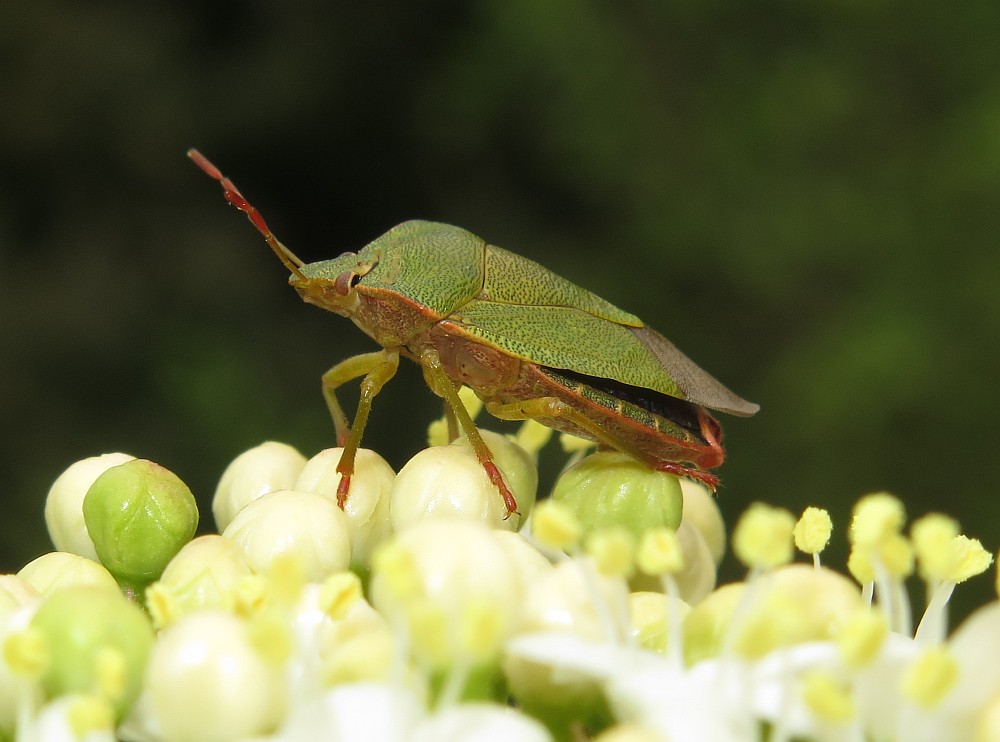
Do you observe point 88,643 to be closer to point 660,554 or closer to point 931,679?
point 660,554

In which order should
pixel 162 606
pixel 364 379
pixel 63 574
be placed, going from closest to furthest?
pixel 162 606, pixel 63 574, pixel 364 379

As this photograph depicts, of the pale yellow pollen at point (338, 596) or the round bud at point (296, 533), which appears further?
the round bud at point (296, 533)

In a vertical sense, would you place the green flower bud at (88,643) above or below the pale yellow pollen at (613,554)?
below

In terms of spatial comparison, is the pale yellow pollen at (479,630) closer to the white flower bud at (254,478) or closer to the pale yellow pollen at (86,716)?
the pale yellow pollen at (86,716)

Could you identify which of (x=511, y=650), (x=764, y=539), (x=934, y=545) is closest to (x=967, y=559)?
(x=934, y=545)

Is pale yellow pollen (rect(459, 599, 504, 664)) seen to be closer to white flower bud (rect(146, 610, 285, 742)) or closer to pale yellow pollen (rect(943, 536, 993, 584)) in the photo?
white flower bud (rect(146, 610, 285, 742))

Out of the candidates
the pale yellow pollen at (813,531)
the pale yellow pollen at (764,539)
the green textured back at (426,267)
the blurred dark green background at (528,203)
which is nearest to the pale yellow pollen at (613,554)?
the pale yellow pollen at (764,539)

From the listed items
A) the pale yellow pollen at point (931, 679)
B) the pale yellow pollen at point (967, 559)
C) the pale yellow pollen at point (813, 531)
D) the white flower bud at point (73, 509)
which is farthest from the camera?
the white flower bud at point (73, 509)

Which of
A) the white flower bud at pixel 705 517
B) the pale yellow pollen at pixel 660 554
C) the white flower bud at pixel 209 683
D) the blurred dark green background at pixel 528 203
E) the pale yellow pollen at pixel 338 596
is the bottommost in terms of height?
the white flower bud at pixel 209 683
